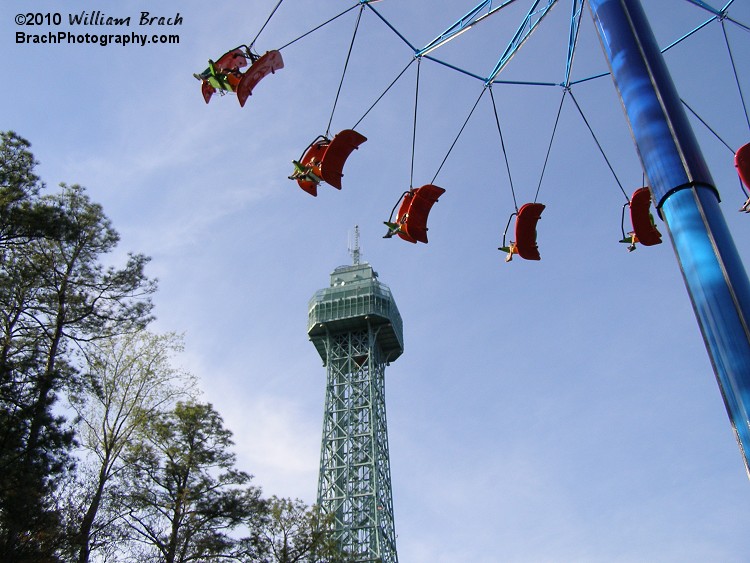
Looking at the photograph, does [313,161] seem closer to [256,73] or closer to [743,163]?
[256,73]

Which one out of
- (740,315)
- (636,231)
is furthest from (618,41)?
(636,231)

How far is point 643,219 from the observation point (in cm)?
1166

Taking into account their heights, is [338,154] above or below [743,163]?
above

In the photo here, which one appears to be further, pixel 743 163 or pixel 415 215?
pixel 415 215

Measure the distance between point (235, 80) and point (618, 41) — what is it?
7.00 metres

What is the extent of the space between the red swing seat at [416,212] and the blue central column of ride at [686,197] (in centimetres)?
513

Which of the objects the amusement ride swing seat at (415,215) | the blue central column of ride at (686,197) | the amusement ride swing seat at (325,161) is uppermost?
the amusement ride swing seat at (325,161)

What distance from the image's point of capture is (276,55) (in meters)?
12.2

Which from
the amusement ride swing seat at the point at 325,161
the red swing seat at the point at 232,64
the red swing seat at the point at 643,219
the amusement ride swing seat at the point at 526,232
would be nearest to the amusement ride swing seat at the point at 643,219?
the red swing seat at the point at 643,219

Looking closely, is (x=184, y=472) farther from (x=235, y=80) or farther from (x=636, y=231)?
(x=636, y=231)

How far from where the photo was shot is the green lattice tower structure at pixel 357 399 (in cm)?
5278

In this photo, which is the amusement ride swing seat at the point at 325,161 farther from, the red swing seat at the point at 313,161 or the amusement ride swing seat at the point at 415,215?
the amusement ride swing seat at the point at 415,215

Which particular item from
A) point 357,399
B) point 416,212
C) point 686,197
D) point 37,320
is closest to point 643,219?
point 416,212

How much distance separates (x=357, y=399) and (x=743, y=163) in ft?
167
